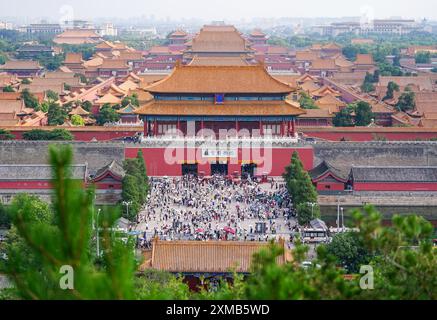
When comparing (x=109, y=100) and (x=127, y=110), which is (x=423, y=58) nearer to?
(x=109, y=100)

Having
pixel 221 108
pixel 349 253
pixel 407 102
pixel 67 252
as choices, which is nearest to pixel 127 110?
pixel 221 108

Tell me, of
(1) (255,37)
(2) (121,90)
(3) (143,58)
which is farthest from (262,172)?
(1) (255,37)

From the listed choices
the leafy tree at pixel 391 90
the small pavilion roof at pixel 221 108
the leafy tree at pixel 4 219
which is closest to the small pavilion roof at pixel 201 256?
the leafy tree at pixel 4 219

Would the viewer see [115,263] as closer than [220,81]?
Yes

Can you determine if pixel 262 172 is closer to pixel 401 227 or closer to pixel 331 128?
pixel 331 128

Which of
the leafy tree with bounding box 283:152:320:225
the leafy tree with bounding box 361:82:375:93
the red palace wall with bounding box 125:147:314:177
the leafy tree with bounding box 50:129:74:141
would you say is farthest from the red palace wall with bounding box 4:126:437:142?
the leafy tree with bounding box 361:82:375:93

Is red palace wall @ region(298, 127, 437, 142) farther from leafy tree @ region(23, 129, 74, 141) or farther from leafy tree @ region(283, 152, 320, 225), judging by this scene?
leafy tree @ region(23, 129, 74, 141)
